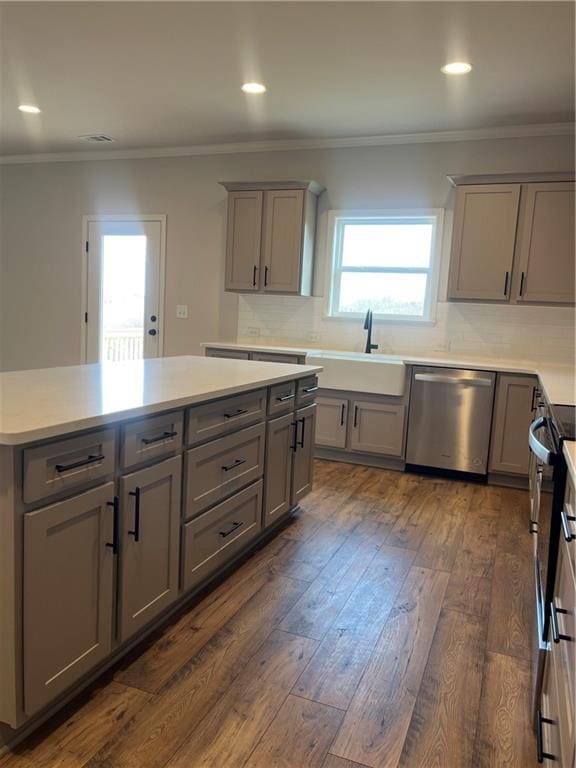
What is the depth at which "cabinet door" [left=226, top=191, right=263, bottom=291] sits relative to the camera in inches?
197

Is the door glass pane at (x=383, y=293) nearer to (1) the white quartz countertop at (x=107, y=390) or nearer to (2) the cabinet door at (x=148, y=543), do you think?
(1) the white quartz countertop at (x=107, y=390)

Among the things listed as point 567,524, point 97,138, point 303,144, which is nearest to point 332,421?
point 303,144

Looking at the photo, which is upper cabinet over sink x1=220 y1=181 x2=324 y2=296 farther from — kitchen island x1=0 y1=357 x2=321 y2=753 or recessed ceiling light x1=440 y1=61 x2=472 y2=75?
kitchen island x1=0 y1=357 x2=321 y2=753

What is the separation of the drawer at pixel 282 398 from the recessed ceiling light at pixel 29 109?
132 inches

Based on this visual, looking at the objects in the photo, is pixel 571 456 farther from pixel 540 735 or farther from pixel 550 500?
pixel 540 735

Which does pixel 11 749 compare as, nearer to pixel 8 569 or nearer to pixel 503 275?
pixel 8 569

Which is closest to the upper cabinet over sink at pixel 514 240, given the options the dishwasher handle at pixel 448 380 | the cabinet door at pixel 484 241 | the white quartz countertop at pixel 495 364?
the cabinet door at pixel 484 241

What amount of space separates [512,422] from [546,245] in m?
1.32

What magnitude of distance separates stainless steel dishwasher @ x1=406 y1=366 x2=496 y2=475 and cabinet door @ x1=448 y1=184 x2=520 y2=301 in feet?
2.23

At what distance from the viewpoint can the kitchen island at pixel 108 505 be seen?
4.77 ft

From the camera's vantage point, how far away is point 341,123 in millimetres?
4543

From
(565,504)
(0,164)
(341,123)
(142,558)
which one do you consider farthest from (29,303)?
(565,504)

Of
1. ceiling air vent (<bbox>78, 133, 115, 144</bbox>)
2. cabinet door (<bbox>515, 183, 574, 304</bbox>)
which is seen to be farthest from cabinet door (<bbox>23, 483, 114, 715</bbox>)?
ceiling air vent (<bbox>78, 133, 115, 144</bbox>)

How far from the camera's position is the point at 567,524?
150cm
